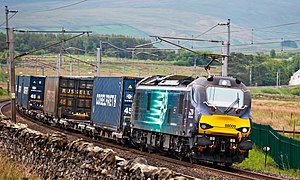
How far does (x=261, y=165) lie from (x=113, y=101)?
26.3 ft

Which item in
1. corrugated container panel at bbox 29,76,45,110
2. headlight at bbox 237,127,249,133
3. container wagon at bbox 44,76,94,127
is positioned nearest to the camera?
headlight at bbox 237,127,249,133

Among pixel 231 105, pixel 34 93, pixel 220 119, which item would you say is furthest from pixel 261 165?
pixel 34 93

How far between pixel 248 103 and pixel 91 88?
1702 cm

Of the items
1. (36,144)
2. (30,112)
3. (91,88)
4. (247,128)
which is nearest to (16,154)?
(36,144)

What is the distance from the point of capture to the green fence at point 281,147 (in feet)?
81.6

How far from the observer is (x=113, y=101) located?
30.8m

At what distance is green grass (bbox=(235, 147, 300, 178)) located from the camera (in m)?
23.9

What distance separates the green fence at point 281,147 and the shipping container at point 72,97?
1093cm

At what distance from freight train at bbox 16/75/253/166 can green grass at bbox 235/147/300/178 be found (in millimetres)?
2271

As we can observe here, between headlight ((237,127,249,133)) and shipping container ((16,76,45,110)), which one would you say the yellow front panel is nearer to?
headlight ((237,127,249,133))

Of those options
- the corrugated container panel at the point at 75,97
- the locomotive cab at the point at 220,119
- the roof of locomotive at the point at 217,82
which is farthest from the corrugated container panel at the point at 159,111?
the corrugated container panel at the point at 75,97

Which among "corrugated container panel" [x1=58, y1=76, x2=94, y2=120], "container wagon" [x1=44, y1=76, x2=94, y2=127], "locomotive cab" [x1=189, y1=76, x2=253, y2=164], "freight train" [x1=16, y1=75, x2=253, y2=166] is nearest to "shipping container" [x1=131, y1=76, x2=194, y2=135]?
"freight train" [x1=16, y1=75, x2=253, y2=166]

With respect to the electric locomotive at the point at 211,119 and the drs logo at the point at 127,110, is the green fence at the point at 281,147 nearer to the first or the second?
the electric locomotive at the point at 211,119

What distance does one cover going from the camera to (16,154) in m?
16.9
